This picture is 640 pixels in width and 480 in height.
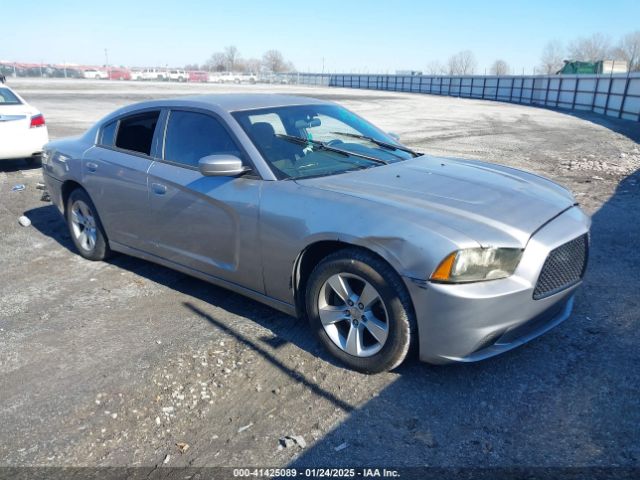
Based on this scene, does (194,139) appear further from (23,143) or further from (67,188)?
(23,143)

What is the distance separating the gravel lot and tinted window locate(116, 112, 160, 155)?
1246 mm

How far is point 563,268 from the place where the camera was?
331cm

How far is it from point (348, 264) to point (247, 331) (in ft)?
3.80

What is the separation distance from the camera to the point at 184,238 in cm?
429

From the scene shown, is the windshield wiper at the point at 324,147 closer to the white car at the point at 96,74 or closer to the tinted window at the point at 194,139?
the tinted window at the point at 194,139

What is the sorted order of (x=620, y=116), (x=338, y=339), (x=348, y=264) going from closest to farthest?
(x=348, y=264), (x=338, y=339), (x=620, y=116)

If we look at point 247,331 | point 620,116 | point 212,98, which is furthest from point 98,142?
point 620,116

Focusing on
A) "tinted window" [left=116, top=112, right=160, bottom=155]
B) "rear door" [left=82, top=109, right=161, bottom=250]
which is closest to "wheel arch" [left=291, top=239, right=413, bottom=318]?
"rear door" [left=82, top=109, right=161, bottom=250]

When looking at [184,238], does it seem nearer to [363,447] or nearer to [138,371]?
[138,371]

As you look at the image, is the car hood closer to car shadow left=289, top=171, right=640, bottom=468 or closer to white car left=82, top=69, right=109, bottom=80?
car shadow left=289, top=171, right=640, bottom=468

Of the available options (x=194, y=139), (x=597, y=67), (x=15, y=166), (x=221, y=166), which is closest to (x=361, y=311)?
(x=221, y=166)

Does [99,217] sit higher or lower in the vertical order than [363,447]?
higher

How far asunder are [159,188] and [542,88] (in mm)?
40878

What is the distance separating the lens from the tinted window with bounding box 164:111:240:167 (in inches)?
162
